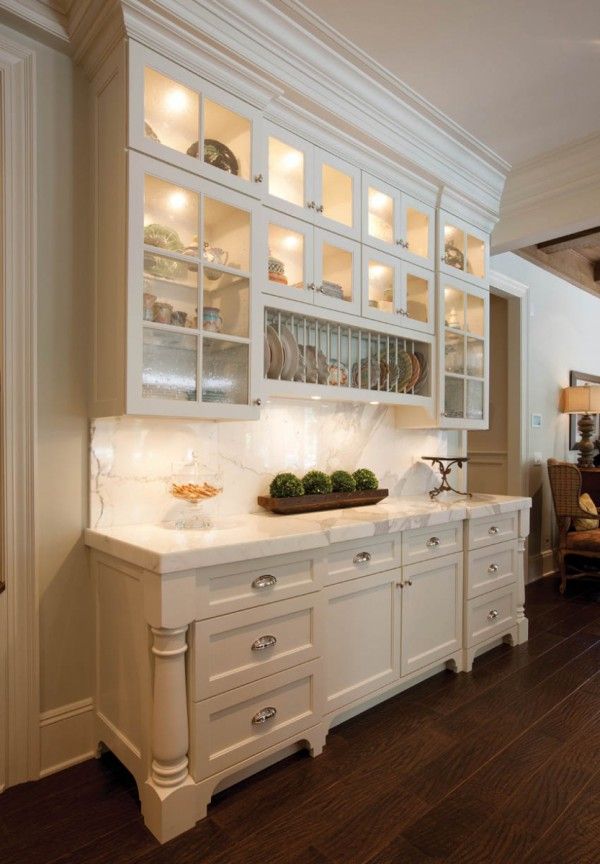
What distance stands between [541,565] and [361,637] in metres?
3.22

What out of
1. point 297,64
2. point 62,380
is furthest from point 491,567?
point 297,64

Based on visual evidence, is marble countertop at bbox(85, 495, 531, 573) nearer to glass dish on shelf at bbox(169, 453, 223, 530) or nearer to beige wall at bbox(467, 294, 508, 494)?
glass dish on shelf at bbox(169, 453, 223, 530)

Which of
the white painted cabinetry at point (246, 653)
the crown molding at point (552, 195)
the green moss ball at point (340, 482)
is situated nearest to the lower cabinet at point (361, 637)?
the white painted cabinetry at point (246, 653)

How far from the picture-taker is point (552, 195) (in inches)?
130

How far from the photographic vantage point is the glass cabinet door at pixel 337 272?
247 cm

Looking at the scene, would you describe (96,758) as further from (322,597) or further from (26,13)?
(26,13)

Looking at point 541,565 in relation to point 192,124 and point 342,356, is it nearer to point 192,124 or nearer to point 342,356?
point 342,356

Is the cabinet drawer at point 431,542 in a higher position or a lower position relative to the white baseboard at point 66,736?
higher

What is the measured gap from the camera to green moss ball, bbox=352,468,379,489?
281cm

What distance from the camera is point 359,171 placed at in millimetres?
2668

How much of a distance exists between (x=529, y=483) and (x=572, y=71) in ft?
10.5

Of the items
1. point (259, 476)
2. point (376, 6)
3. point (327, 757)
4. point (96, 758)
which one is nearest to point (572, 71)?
point (376, 6)

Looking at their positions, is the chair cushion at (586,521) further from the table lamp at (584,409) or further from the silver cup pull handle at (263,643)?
the silver cup pull handle at (263,643)

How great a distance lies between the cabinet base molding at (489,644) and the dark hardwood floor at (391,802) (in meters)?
0.32
